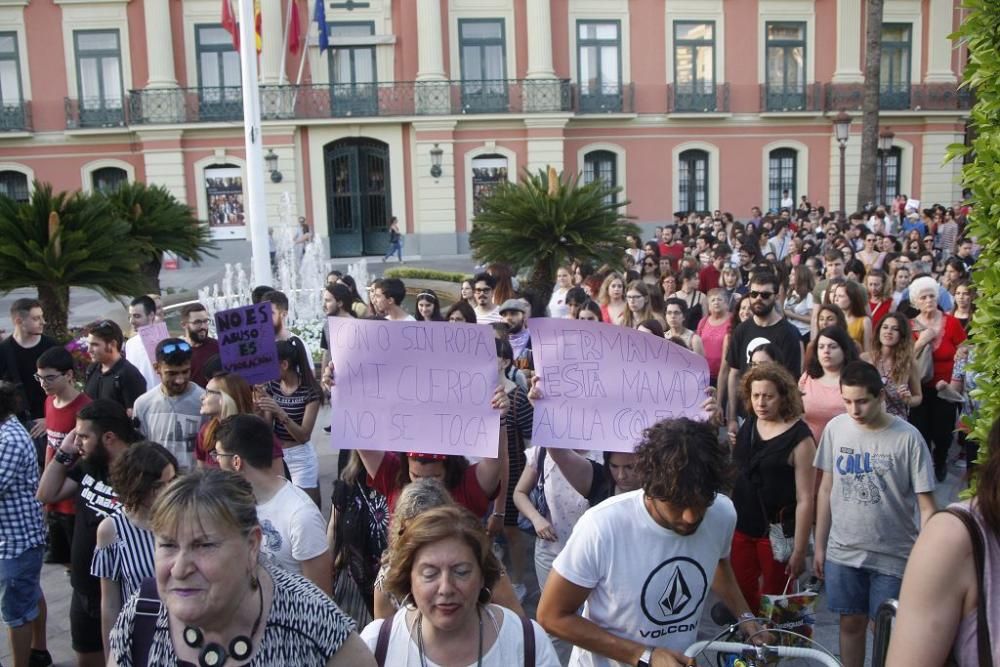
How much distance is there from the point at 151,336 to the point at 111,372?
66 cm

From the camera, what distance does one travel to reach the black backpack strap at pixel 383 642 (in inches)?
98.7

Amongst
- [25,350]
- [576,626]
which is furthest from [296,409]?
[576,626]

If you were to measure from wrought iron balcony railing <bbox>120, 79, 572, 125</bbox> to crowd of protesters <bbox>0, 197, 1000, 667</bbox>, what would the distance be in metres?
21.9

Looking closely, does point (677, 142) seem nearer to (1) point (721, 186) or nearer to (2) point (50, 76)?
(1) point (721, 186)

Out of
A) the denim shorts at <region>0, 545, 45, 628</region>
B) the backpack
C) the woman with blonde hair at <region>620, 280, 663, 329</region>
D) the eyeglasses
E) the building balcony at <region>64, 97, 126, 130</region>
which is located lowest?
the denim shorts at <region>0, 545, 45, 628</region>

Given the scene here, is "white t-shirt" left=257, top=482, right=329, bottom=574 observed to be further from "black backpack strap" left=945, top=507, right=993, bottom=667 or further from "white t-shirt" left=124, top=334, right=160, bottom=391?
"white t-shirt" left=124, top=334, right=160, bottom=391

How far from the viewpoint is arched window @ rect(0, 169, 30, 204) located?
29.0 meters

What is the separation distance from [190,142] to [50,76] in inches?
188

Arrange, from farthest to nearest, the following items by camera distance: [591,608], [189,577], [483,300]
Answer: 1. [483,300]
2. [591,608]
3. [189,577]

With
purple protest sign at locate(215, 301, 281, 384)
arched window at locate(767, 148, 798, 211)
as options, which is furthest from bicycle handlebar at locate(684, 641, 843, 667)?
arched window at locate(767, 148, 798, 211)

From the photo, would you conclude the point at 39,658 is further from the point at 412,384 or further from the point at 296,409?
the point at 412,384

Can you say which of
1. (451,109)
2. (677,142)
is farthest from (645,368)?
(677,142)

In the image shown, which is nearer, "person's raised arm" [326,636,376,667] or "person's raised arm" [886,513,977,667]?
"person's raised arm" [886,513,977,667]

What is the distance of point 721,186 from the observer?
3117 centimetres
